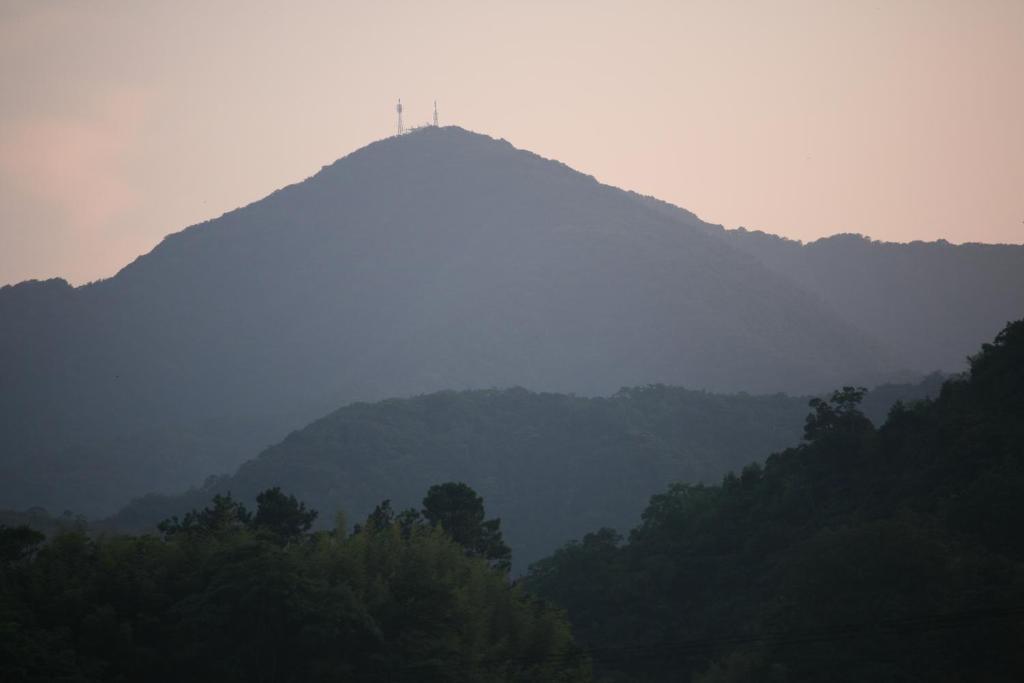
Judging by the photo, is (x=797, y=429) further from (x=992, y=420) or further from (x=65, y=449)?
Answer: (x=65, y=449)

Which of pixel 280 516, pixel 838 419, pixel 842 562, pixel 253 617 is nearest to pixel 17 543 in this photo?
pixel 253 617

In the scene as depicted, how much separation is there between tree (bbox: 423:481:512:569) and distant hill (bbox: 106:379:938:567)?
5162 cm

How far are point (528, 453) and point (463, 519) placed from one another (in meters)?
70.6

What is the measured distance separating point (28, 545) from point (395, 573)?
12.1 m

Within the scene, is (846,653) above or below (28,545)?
below

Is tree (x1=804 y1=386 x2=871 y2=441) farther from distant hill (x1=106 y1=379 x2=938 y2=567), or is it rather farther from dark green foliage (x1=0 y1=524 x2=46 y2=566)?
distant hill (x1=106 y1=379 x2=938 y2=567)

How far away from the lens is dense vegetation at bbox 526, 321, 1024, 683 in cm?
3022

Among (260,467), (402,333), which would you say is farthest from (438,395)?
(402,333)

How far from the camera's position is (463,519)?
49.5 meters

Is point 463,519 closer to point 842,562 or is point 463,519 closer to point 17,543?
point 17,543

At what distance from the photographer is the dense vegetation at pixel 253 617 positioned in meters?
28.5

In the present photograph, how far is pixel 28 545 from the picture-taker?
120ft

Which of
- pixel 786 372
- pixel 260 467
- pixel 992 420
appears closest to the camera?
pixel 992 420

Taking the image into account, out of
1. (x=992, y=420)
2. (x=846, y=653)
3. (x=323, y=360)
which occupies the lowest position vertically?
(x=846, y=653)
